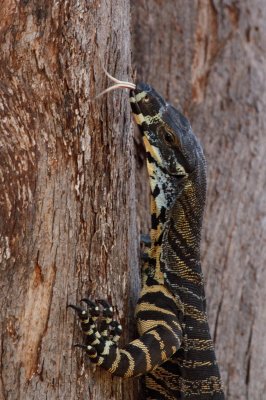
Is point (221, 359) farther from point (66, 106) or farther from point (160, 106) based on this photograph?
point (66, 106)

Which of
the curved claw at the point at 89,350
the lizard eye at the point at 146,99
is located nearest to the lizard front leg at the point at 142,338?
the curved claw at the point at 89,350

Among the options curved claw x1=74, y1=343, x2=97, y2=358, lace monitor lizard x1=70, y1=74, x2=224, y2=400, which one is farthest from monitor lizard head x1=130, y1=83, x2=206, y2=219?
curved claw x1=74, y1=343, x2=97, y2=358

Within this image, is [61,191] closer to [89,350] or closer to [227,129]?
[89,350]

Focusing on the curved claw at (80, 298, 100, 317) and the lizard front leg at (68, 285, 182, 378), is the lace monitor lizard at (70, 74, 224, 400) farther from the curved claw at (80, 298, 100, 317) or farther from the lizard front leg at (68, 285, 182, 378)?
the curved claw at (80, 298, 100, 317)

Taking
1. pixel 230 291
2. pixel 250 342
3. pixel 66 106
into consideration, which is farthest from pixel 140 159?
pixel 66 106

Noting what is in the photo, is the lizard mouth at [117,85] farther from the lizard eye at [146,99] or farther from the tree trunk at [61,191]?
the lizard eye at [146,99]

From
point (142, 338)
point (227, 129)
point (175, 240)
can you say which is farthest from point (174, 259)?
point (227, 129)
